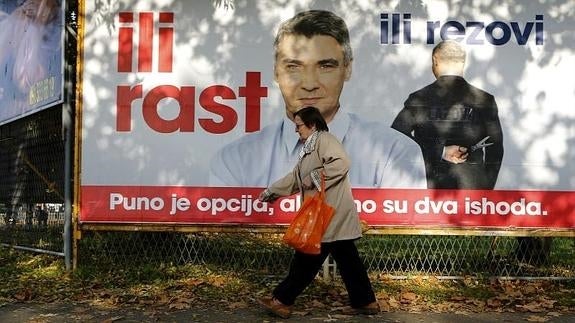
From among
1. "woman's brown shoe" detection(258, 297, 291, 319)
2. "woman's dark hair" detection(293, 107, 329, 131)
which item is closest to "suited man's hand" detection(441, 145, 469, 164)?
"woman's dark hair" detection(293, 107, 329, 131)

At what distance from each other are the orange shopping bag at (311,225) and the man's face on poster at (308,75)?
174 cm

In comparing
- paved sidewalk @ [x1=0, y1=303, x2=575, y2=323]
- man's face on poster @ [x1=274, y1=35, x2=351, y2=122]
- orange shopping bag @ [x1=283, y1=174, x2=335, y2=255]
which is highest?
man's face on poster @ [x1=274, y1=35, x2=351, y2=122]

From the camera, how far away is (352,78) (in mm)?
6527

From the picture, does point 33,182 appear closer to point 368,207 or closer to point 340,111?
point 340,111

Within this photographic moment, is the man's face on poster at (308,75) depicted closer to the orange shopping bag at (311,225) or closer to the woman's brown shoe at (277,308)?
the orange shopping bag at (311,225)

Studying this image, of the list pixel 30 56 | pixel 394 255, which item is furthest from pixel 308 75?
pixel 30 56

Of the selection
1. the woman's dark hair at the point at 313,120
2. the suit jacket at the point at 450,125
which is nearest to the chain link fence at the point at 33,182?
the woman's dark hair at the point at 313,120

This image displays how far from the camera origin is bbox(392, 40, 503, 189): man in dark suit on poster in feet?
21.2

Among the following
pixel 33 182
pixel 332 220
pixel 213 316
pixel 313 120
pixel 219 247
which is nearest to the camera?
pixel 332 220

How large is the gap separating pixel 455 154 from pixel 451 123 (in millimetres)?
316

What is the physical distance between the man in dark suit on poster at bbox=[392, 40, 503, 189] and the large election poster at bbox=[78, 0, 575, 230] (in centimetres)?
1

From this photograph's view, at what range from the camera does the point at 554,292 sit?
6.26 metres

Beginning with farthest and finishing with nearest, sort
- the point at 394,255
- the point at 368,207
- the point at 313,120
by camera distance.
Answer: the point at 394,255
the point at 368,207
the point at 313,120

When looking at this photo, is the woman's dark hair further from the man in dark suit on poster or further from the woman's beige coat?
the man in dark suit on poster
